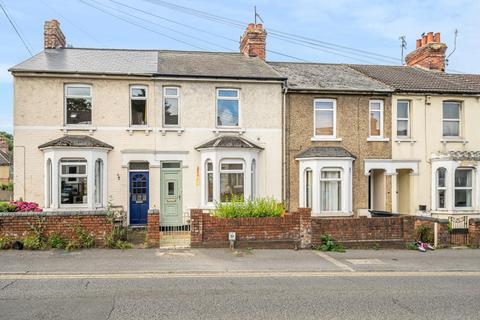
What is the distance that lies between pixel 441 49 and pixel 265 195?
1352 centimetres

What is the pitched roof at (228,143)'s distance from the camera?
16438 millimetres

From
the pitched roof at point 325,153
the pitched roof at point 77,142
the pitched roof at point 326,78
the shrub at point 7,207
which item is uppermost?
the pitched roof at point 326,78

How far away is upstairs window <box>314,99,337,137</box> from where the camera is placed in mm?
18094

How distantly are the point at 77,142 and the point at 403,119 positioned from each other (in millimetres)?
14279

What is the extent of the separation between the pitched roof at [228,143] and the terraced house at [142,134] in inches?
1.7

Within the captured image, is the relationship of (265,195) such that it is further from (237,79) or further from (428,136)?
(428,136)

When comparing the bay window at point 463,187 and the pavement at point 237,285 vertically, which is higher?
the bay window at point 463,187

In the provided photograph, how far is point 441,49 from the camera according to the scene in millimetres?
22281

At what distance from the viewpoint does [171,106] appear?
1719 centimetres

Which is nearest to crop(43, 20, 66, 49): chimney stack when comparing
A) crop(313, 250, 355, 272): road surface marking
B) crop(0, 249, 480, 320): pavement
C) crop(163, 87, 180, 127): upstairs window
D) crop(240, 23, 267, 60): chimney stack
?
crop(163, 87, 180, 127): upstairs window

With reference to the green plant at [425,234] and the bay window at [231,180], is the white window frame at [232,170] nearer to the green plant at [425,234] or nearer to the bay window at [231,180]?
the bay window at [231,180]

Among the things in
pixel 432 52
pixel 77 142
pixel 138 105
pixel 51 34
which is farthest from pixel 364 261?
pixel 51 34

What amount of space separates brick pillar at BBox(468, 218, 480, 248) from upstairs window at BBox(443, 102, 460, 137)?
6382mm

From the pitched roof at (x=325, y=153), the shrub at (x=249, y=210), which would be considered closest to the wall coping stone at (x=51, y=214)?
the shrub at (x=249, y=210)
